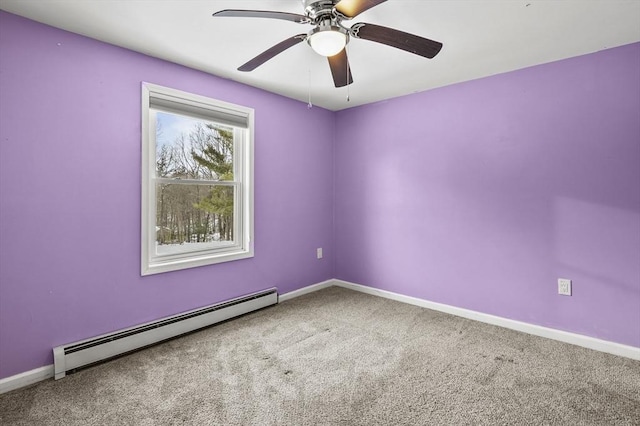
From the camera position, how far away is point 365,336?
276 cm

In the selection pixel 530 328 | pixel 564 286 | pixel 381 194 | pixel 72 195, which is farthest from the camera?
pixel 381 194

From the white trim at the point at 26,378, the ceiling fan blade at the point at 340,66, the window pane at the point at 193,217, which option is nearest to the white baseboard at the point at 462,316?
the white trim at the point at 26,378

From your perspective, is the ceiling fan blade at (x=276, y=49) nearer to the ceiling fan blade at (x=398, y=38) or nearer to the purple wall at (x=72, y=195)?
the ceiling fan blade at (x=398, y=38)

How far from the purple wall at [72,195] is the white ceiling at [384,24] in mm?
179

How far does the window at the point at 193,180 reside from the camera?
8.63 feet

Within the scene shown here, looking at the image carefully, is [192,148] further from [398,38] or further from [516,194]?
[516,194]

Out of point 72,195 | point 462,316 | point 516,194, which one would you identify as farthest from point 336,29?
point 462,316

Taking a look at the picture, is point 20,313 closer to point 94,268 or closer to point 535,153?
point 94,268

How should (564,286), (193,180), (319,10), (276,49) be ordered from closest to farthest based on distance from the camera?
(319,10) → (276,49) → (564,286) → (193,180)

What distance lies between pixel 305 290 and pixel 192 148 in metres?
2.09

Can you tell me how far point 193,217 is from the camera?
3.05 meters

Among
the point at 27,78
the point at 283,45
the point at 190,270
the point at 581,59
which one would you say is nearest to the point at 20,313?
the point at 190,270

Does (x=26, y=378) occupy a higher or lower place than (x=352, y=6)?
lower

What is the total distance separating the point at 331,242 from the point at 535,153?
249 centimetres
